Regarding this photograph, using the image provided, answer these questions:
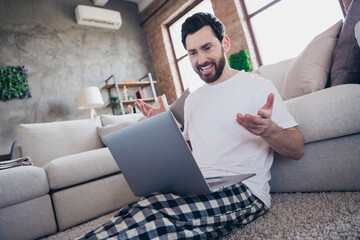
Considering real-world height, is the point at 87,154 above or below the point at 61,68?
below

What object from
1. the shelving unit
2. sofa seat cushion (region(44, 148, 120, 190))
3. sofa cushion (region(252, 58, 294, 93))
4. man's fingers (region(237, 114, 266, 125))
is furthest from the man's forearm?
the shelving unit

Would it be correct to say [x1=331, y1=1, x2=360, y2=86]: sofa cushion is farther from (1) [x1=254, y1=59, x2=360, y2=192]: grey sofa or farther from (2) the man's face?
(2) the man's face

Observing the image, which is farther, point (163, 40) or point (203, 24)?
point (163, 40)

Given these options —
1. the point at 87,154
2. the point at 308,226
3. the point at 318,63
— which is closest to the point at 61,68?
the point at 87,154

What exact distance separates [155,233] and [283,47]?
3774mm

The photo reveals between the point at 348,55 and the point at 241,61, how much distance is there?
8.82 feet

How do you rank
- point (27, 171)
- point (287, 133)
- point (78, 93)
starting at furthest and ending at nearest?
1. point (78, 93)
2. point (27, 171)
3. point (287, 133)

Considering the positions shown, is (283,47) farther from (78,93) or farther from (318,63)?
(78,93)

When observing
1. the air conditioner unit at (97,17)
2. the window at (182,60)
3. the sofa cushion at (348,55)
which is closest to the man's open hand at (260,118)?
the sofa cushion at (348,55)

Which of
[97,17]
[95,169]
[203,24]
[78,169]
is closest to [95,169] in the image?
[95,169]

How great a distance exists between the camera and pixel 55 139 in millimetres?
→ 2369

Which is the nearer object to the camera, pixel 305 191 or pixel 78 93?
pixel 305 191

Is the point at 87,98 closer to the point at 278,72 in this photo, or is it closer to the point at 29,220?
the point at 29,220

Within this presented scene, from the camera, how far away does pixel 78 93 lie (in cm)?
404
